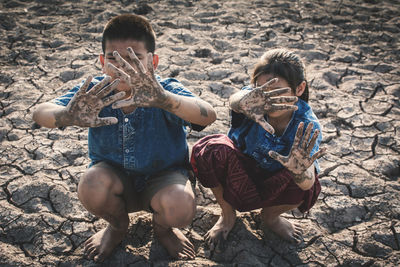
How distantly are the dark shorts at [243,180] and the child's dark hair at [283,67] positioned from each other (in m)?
0.44

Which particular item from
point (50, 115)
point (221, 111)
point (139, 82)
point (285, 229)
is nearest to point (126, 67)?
point (139, 82)

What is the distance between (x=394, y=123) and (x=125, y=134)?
224 cm

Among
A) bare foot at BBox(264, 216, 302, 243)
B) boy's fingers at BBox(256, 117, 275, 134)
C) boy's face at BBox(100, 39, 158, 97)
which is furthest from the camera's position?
bare foot at BBox(264, 216, 302, 243)

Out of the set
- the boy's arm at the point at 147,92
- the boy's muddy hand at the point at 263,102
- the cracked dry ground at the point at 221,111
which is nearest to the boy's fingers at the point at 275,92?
the boy's muddy hand at the point at 263,102

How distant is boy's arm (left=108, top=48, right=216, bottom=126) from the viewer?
1389mm

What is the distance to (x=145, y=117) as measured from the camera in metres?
1.64

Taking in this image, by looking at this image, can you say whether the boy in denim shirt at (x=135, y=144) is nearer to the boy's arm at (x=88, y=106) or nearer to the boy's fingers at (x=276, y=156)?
the boy's arm at (x=88, y=106)

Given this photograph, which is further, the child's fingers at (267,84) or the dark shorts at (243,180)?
the dark shorts at (243,180)

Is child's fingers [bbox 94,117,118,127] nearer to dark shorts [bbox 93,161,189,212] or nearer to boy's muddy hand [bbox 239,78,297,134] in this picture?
dark shorts [bbox 93,161,189,212]

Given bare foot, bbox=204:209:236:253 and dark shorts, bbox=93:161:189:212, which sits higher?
dark shorts, bbox=93:161:189:212

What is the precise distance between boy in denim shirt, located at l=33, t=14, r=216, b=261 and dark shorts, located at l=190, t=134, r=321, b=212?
0.13 metres

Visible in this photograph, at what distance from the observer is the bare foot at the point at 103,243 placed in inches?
65.2

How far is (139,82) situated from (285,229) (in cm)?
114

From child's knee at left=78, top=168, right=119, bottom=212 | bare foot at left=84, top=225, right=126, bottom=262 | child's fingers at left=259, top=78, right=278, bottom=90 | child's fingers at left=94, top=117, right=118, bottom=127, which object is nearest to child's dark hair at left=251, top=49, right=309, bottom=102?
child's fingers at left=259, top=78, right=278, bottom=90
